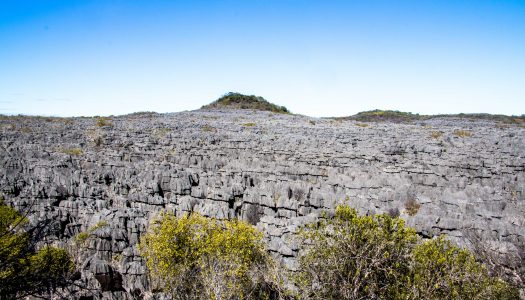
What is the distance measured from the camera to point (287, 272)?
57.7 ft

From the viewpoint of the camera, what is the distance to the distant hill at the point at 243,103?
97.6 meters

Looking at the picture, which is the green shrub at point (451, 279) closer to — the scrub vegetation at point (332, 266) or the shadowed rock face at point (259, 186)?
the scrub vegetation at point (332, 266)

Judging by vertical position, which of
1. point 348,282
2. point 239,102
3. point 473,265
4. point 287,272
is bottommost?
point 287,272

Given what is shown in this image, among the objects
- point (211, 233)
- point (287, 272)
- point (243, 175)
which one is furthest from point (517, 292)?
point (243, 175)

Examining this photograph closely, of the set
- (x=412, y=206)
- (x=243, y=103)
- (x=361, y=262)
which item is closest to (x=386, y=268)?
(x=361, y=262)

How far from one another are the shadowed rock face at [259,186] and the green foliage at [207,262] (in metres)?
1.89

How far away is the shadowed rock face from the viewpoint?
64.8 ft

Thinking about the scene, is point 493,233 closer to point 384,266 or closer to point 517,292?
point 517,292

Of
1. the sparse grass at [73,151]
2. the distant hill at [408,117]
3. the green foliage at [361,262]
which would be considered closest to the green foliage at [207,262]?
the green foliage at [361,262]

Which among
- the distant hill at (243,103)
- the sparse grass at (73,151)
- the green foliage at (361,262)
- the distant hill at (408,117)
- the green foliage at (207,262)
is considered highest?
the distant hill at (243,103)

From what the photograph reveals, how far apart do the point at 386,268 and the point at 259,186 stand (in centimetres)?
1477

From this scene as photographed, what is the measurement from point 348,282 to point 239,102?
3598 inches

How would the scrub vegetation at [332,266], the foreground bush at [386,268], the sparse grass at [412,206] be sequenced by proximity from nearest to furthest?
the foreground bush at [386,268] → the scrub vegetation at [332,266] → the sparse grass at [412,206]

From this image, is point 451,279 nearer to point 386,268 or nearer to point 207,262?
point 386,268
